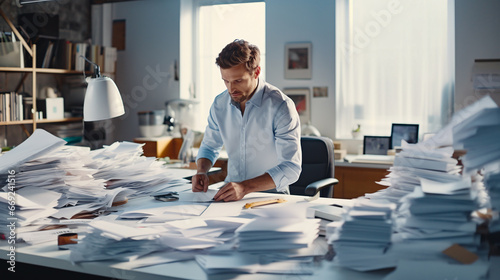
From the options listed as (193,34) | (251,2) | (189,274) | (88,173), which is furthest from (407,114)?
(189,274)

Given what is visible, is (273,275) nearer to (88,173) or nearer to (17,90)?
(88,173)

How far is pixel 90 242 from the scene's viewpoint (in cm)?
117

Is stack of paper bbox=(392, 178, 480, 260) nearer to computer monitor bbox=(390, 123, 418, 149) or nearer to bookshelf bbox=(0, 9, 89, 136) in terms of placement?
computer monitor bbox=(390, 123, 418, 149)

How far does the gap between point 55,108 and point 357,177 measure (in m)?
3.01

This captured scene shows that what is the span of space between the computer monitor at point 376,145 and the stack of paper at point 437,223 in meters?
3.13

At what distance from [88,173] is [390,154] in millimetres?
2949

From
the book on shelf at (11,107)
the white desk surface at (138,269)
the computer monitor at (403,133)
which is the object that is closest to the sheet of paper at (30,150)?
the white desk surface at (138,269)

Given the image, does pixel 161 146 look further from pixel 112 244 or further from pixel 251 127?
pixel 112 244

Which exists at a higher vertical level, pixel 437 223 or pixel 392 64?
pixel 392 64

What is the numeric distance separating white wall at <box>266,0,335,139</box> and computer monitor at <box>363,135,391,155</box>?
415mm

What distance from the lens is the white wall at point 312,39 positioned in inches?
174

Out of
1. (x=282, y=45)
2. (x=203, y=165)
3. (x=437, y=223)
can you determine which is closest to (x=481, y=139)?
(x=437, y=223)

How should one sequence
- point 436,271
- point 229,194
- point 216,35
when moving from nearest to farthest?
point 436,271, point 229,194, point 216,35

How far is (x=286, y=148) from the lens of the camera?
81.6 inches
